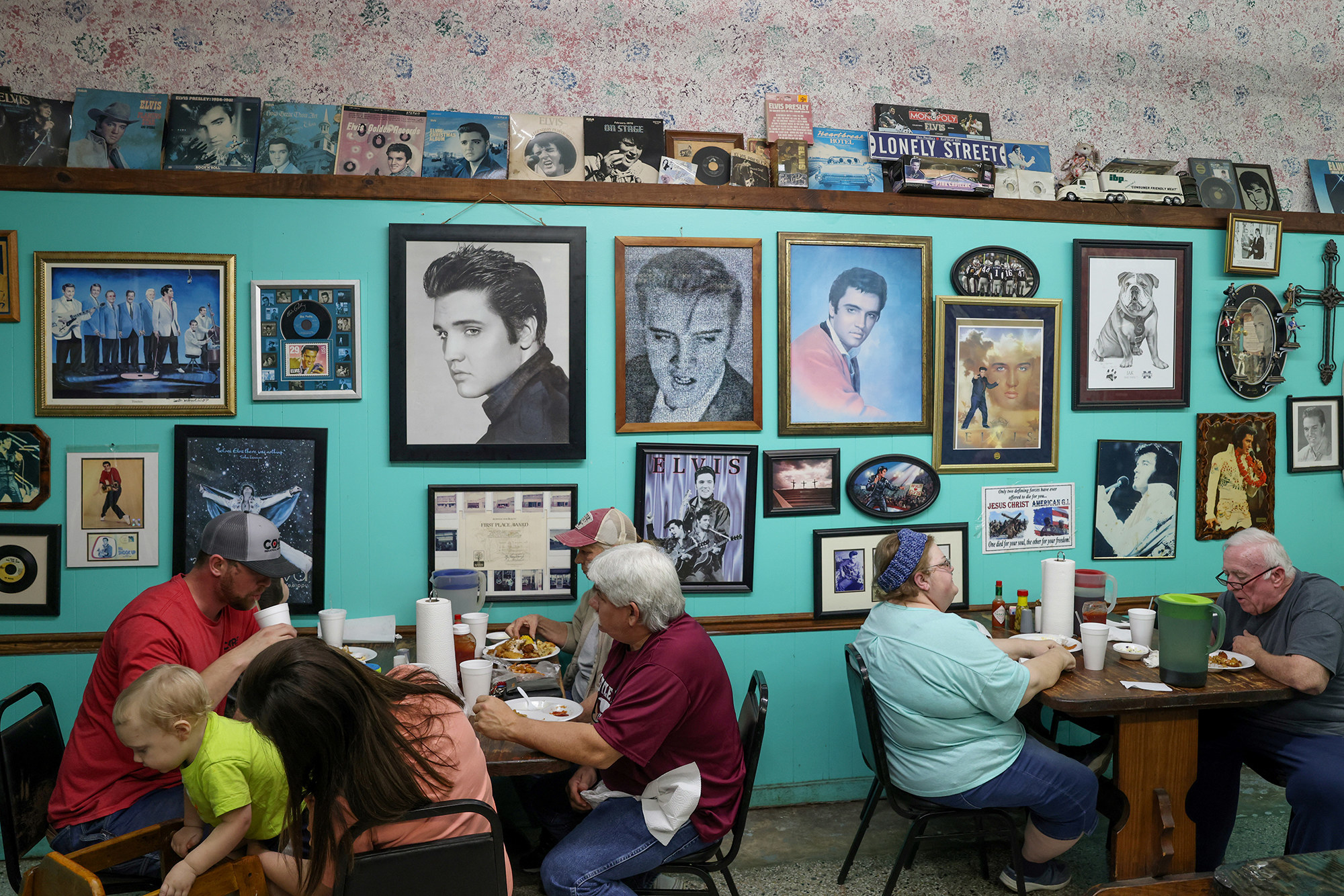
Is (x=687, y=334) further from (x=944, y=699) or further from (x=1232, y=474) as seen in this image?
(x=1232, y=474)

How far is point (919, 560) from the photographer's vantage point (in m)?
3.00

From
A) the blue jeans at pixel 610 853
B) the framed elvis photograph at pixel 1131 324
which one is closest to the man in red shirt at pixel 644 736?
the blue jeans at pixel 610 853

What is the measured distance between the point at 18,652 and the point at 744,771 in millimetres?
3127

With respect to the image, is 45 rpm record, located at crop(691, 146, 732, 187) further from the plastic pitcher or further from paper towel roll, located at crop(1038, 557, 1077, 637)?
paper towel roll, located at crop(1038, 557, 1077, 637)

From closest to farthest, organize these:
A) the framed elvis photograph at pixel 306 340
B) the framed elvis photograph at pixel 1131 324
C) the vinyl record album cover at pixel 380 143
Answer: the framed elvis photograph at pixel 306 340 → the vinyl record album cover at pixel 380 143 → the framed elvis photograph at pixel 1131 324

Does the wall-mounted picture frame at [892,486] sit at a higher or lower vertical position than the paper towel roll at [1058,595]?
higher

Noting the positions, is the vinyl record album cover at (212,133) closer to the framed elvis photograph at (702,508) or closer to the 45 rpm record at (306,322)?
the 45 rpm record at (306,322)

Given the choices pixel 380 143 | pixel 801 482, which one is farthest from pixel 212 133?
pixel 801 482

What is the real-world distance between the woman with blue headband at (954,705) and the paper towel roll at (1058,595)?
1.66ft

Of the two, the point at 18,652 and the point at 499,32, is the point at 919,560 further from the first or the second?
the point at 18,652

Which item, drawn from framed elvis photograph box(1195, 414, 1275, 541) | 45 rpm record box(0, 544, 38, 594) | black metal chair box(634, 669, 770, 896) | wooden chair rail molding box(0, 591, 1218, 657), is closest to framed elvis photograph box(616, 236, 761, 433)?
wooden chair rail molding box(0, 591, 1218, 657)

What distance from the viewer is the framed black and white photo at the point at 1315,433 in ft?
14.8

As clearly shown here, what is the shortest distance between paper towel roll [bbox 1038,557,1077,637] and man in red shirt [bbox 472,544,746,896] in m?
1.72

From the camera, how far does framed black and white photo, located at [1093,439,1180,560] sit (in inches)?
170
